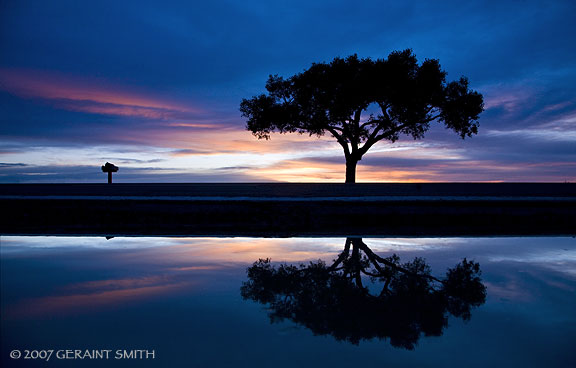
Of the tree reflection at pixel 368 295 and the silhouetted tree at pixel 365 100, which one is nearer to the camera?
the tree reflection at pixel 368 295

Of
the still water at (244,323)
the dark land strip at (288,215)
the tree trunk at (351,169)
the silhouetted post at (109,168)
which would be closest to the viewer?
the still water at (244,323)

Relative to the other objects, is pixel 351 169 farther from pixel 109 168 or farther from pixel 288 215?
pixel 288 215

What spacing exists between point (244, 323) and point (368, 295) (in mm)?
1287

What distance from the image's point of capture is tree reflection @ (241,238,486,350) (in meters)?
3.04

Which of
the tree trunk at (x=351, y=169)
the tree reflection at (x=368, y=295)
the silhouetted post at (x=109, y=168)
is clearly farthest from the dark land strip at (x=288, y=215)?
the tree trunk at (x=351, y=169)

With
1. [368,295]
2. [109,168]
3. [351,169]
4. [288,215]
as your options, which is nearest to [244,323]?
[368,295]

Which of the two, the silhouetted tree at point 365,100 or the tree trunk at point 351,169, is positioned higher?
the silhouetted tree at point 365,100

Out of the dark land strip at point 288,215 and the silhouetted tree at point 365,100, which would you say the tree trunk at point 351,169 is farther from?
the dark land strip at point 288,215

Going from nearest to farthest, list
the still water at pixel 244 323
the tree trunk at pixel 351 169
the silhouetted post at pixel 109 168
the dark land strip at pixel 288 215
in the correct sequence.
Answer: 1. the still water at pixel 244 323
2. the dark land strip at pixel 288 215
3. the silhouetted post at pixel 109 168
4. the tree trunk at pixel 351 169

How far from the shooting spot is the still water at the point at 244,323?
2.53 metres

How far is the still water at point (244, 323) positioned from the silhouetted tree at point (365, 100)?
754 inches

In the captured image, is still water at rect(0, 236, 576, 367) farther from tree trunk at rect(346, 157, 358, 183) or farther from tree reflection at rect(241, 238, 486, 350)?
tree trunk at rect(346, 157, 358, 183)

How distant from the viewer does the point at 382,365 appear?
2.45 metres

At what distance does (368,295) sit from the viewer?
149 inches
